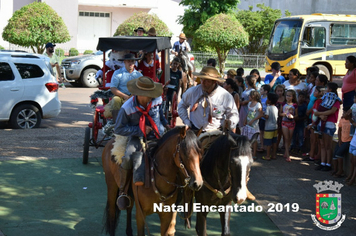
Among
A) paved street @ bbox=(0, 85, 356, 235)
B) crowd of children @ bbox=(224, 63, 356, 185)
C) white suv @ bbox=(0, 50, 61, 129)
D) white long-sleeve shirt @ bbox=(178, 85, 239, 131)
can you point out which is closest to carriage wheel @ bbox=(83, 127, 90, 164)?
paved street @ bbox=(0, 85, 356, 235)

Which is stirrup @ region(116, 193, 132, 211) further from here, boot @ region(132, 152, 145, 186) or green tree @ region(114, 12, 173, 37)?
green tree @ region(114, 12, 173, 37)

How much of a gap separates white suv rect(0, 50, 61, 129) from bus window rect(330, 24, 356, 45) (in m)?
16.9

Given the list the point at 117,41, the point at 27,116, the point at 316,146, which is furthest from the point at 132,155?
the point at 27,116

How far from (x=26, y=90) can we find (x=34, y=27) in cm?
1439

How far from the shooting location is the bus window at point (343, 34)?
2556cm

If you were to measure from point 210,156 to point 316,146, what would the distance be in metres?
5.54

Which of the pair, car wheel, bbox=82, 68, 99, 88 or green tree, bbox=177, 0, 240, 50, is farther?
green tree, bbox=177, 0, 240, 50

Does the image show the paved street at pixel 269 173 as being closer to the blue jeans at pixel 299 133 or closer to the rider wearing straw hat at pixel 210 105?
the blue jeans at pixel 299 133

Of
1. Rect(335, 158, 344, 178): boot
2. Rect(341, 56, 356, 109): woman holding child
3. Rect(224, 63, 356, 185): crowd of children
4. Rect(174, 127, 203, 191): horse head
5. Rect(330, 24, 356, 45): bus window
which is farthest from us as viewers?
Rect(330, 24, 356, 45): bus window

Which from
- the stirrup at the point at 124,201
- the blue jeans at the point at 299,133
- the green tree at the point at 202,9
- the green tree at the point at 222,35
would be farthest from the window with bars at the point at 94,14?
the stirrup at the point at 124,201

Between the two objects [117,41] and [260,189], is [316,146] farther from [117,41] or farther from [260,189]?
[117,41]

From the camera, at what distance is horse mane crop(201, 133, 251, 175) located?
572 centimetres

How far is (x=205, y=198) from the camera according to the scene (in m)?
6.37

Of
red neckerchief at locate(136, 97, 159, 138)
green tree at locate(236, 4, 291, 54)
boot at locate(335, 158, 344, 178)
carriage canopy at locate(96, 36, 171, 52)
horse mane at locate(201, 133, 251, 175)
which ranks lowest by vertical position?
boot at locate(335, 158, 344, 178)
